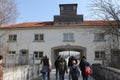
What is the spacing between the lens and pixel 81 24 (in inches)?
1641

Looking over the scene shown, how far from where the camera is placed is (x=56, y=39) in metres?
41.1

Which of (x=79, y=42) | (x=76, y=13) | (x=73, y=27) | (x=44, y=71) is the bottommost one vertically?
(x=44, y=71)

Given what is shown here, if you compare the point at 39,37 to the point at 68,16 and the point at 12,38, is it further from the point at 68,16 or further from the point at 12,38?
the point at 68,16

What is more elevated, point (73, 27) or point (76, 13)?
point (76, 13)

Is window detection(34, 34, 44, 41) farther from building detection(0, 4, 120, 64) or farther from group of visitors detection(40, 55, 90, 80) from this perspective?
group of visitors detection(40, 55, 90, 80)

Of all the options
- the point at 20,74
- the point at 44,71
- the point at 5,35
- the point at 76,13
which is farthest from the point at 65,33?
the point at 20,74

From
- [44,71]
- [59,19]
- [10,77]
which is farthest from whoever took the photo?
[59,19]

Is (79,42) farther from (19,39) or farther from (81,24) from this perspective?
(19,39)

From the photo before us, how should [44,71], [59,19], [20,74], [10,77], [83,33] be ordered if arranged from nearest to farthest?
1. [10,77]
2. [20,74]
3. [44,71]
4. [83,33]
5. [59,19]

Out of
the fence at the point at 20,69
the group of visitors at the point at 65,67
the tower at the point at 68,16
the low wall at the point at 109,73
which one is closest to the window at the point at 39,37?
the tower at the point at 68,16

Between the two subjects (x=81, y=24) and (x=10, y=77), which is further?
(x=81, y=24)

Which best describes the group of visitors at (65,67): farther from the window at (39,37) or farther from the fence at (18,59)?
the window at (39,37)

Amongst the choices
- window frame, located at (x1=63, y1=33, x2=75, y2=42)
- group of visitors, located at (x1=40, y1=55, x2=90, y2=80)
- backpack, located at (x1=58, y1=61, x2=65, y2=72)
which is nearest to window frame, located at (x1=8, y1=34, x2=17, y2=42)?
window frame, located at (x1=63, y1=33, x2=75, y2=42)

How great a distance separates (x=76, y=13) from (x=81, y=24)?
13.0 feet
